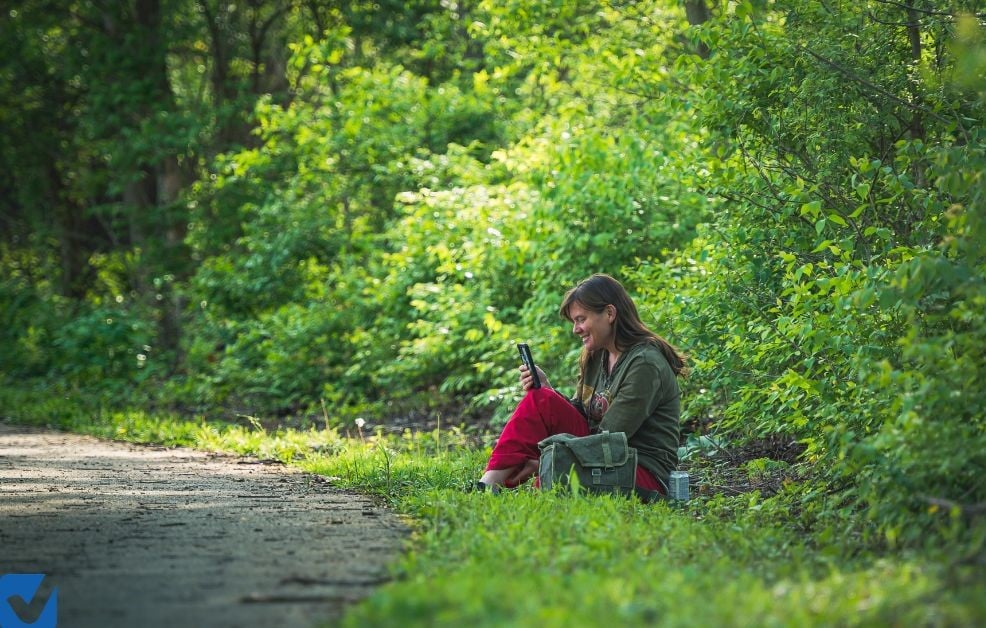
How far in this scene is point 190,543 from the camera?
219 inches

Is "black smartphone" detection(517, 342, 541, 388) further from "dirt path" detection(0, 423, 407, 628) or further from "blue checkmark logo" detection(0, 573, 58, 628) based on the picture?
"blue checkmark logo" detection(0, 573, 58, 628)

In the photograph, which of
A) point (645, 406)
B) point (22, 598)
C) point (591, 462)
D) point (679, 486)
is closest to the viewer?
point (22, 598)

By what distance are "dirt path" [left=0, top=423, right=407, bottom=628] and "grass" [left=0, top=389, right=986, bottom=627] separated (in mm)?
288

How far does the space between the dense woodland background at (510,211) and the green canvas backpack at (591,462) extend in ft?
3.44

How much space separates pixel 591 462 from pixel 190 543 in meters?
2.36

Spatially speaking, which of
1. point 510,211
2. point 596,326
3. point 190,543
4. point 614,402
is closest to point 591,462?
point 614,402

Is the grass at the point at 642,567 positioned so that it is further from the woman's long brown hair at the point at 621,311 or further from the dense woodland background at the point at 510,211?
the woman's long brown hair at the point at 621,311

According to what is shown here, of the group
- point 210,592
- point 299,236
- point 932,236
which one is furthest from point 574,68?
point 210,592

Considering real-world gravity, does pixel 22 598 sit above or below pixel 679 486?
above

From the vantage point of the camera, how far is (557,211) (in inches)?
436

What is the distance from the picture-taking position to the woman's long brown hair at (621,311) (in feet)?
23.5

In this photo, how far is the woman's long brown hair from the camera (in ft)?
23.5

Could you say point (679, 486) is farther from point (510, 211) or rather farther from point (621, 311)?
point (510, 211)

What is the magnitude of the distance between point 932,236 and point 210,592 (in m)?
4.82
